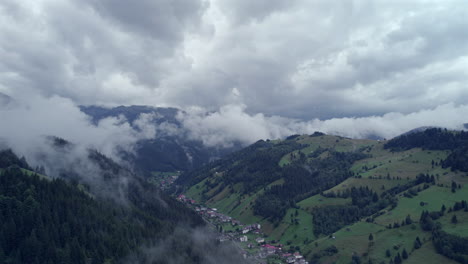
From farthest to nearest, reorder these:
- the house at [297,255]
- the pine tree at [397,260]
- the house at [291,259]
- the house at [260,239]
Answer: the house at [260,239] < the house at [297,255] < the house at [291,259] < the pine tree at [397,260]

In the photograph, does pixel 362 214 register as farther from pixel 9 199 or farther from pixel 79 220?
pixel 9 199

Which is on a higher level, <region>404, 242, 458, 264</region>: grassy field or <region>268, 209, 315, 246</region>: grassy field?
<region>404, 242, 458, 264</region>: grassy field

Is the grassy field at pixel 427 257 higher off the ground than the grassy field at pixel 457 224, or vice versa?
the grassy field at pixel 457 224

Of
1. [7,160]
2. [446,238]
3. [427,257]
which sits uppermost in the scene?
[7,160]

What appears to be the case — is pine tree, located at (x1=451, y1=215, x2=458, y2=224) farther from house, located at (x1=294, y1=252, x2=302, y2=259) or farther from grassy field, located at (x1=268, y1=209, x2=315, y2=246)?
house, located at (x1=294, y1=252, x2=302, y2=259)

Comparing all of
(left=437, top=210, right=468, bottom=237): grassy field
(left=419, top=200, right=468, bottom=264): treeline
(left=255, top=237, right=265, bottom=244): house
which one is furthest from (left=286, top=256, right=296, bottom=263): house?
(left=437, top=210, right=468, bottom=237): grassy field

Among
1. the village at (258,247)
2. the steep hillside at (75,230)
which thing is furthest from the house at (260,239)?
the steep hillside at (75,230)

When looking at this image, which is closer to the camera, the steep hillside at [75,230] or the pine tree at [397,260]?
the steep hillside at [75,230]

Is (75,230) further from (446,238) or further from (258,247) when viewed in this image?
(446,238)

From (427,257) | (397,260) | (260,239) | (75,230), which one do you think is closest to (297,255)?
(260,239)

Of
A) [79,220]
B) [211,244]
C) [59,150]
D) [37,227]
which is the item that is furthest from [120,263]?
[59,150]

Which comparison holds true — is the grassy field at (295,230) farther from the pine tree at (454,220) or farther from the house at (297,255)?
the pine tree at (454,220)
